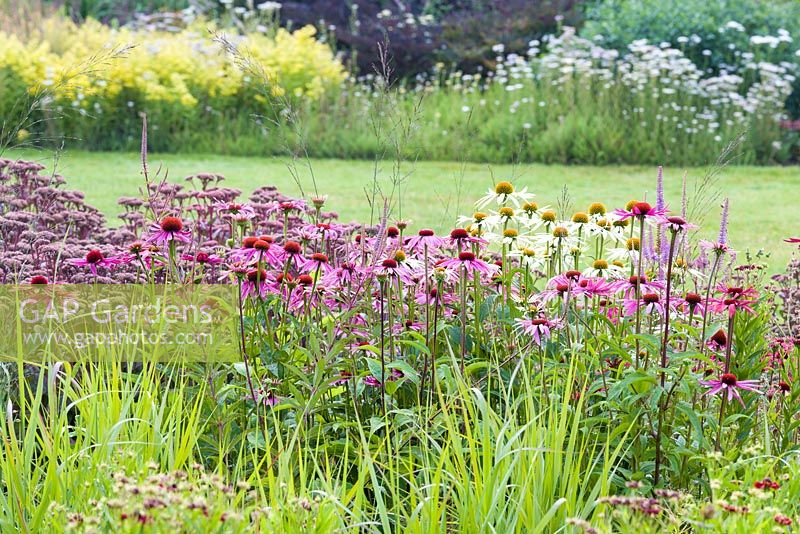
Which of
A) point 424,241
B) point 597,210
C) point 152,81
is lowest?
point 424,241

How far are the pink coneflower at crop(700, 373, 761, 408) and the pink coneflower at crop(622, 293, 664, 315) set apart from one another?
9.4 inches

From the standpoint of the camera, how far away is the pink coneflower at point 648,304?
8.58ft

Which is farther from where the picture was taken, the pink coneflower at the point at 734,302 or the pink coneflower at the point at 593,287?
the pink coneflower at the point at 593,287

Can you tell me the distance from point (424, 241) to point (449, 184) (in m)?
5.02

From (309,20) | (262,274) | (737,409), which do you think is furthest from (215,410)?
(309,20)

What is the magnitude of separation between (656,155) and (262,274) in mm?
6976

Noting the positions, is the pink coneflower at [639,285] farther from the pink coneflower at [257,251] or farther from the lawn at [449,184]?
the lawn at [449,184]

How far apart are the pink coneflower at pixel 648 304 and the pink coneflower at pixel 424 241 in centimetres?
54

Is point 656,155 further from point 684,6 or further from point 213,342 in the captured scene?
point 213,342

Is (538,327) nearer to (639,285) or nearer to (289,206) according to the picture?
(639,285)

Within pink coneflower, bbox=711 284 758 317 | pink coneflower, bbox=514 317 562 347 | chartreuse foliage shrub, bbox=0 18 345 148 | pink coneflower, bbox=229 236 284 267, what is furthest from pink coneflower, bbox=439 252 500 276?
chartreuse foliage shrub, bbox=0 18 345 148

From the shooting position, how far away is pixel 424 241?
9.50 feet

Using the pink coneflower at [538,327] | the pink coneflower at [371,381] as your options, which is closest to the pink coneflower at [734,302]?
the pink coneflower at [538,327]

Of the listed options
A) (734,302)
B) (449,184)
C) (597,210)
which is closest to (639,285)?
(734,302)
